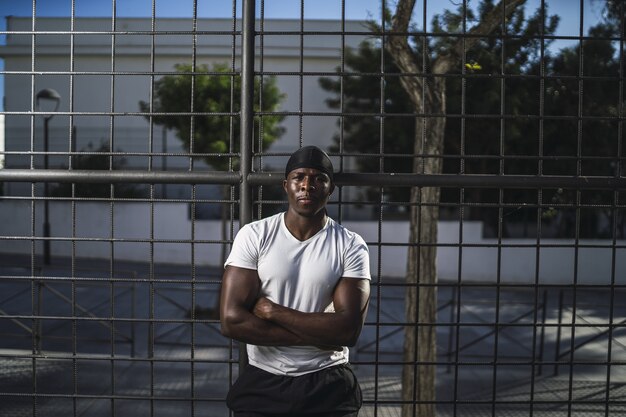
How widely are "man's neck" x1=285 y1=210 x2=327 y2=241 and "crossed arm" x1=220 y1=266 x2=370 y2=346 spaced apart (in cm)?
25

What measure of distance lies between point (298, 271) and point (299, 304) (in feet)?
0.45

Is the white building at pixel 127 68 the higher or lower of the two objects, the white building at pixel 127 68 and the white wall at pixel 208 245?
the higher

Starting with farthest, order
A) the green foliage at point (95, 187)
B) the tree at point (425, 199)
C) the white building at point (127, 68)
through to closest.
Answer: the white building at point (127, 68) → the green foliage at point (95, 187) → the tree at point (425, 199)

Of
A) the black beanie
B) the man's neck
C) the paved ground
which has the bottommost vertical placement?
the paved ground

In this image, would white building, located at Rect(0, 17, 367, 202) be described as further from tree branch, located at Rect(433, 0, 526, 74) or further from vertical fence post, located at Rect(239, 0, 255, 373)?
vertical fence post, located at Rect(239, 0, 255, 373)

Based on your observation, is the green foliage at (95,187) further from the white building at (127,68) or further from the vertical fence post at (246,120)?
the vertical fence post at (246,120)

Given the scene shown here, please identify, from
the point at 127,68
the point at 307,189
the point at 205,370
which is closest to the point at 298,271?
the point at 307,189

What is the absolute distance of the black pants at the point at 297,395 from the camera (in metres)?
2.41

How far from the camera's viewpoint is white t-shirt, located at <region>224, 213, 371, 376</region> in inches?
98.2

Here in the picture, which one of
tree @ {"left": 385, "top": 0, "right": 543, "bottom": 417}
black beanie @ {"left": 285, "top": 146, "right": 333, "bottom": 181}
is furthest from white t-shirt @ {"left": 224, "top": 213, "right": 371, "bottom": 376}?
tree @ {"left": 385, "top": 0, "right": 543, "bottom": 417}

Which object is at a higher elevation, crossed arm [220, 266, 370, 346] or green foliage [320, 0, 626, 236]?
green foliage [320, 0, 626, 236]

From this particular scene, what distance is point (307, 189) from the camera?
252cm

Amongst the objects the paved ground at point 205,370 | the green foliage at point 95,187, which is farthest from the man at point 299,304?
the green foliage at point 95,187

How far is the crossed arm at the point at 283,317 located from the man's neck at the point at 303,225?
246mm
